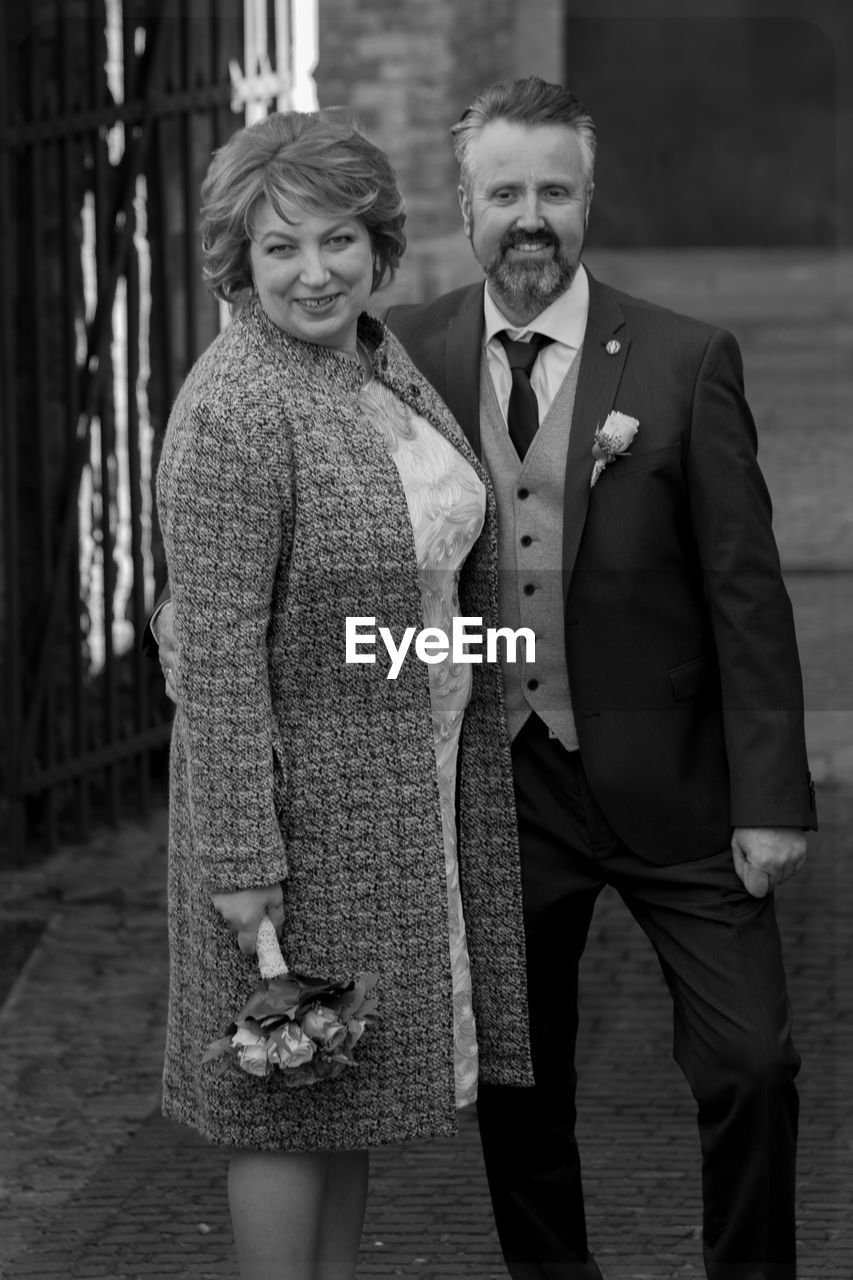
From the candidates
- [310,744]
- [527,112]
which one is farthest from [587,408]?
[310,744]

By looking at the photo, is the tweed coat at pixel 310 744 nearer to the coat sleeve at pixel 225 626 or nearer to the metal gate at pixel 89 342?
the coat sleeve at pixel 225 626

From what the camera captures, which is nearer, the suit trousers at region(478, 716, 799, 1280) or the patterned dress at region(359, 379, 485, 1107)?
the patterned dress at region(359, 379, 485, 1107)

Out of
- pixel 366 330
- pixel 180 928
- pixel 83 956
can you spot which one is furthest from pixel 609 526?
pixel 83 956

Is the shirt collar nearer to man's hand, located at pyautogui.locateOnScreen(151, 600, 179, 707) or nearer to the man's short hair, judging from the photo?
the man's short hair

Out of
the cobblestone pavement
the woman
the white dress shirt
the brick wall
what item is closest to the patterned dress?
the woman

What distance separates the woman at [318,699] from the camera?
10.3 ft

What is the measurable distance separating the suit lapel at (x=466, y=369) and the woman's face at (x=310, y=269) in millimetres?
376

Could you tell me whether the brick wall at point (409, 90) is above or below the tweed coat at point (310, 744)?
above

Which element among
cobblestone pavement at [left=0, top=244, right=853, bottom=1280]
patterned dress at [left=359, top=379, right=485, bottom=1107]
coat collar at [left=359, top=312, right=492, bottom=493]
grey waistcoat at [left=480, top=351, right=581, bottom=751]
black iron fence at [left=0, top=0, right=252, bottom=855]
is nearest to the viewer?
patterned dress at [left=359, top=379, right=485, bottom=1107]

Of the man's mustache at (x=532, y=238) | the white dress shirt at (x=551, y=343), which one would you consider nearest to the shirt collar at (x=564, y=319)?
the white dress shirt at (x=551, y=343)

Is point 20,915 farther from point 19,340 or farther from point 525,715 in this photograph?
point 525,715

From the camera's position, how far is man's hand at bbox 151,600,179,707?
11.3 ft

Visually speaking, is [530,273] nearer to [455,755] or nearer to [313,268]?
[313,268]

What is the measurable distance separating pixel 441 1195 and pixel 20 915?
7.05 feet
